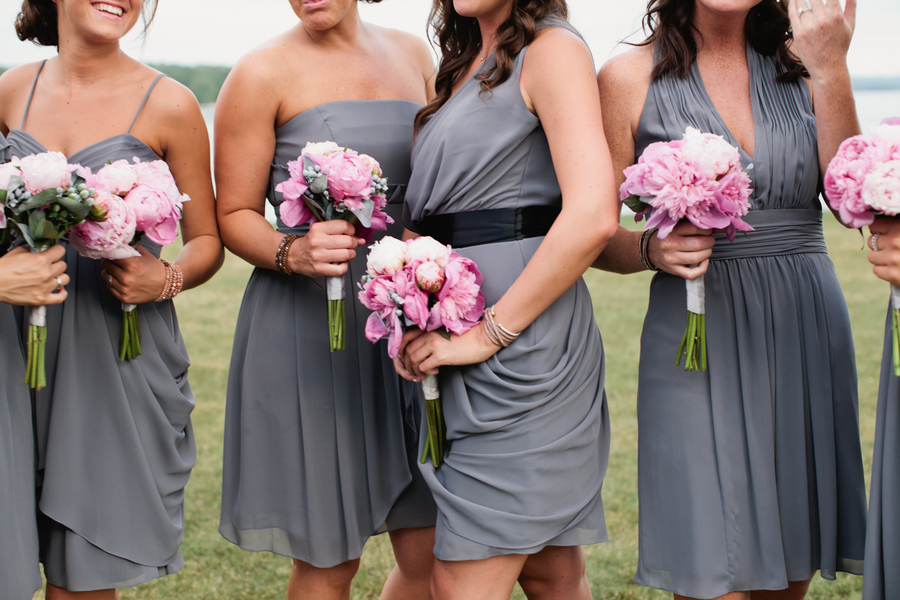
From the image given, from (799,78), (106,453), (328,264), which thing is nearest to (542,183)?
(328,264)

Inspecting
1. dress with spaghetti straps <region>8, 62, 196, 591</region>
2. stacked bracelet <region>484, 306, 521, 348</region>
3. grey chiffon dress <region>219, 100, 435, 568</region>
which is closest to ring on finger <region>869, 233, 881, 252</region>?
stacked bracelet <region>484, 306, 521, 348</region>

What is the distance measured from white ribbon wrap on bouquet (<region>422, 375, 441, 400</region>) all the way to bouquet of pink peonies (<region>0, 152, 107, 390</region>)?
48.2 inches

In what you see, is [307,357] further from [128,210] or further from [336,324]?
[128,210]

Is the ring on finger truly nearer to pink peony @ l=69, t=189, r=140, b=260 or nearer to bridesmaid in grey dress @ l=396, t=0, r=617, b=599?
bridesmaid in grey dress @ l=396, t=0, r=617, b=599

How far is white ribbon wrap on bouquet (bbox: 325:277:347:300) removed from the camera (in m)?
3.02

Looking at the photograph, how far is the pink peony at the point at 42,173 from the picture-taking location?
2.54 metres

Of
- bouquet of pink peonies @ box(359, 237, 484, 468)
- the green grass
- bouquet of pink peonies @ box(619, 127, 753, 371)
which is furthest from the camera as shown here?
the green grass

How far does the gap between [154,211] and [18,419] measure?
3.00ft

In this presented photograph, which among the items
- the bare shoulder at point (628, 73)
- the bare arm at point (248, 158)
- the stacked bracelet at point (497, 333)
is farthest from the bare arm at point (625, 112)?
the bare arm at point (248, 158)

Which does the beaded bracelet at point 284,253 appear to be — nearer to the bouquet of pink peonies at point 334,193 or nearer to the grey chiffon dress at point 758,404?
the bouquet of pink peonies at point 334,193

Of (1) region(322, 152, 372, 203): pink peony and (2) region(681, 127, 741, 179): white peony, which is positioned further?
(1) region(322, 152, 372, 203): pink peony

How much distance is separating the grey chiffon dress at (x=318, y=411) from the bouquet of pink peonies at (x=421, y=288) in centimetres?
63

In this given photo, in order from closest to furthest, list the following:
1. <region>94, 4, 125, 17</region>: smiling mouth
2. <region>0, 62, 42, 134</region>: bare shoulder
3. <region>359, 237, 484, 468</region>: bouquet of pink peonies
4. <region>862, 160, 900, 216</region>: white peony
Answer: <region>862, 160, 900, 216</region>: white peony
<region>359, 237, 484, 468</region>: bouquet of pink peonies
<region>94, 4, 125, 17</region>: smiling mouth
<region>0, 62, 42, 134</region>: bare shoulder

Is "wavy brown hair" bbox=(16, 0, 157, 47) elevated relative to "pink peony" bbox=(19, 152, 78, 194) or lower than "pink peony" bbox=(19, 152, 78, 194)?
elevated
